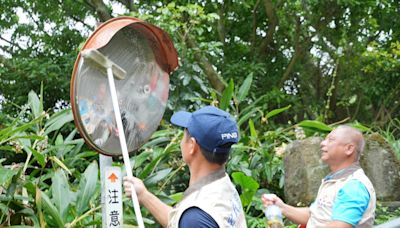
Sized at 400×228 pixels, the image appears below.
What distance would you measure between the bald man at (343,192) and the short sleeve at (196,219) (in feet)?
3.81

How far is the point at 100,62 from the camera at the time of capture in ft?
9.55

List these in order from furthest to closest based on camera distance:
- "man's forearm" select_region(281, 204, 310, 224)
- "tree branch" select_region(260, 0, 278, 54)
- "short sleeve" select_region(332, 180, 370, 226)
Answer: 1. "tree branch" select_region(260, 0, 278, 54)
2. "man's forearm" select_region(281, 204, 310, 224)
3. "short sleeve" select_region(332, 180, 370, 226)

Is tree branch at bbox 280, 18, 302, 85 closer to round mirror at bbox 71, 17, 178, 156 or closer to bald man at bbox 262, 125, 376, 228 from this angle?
bald man at bbox 262, 125, 376, 228

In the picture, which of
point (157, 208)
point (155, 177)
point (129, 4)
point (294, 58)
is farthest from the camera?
point (294, 58)

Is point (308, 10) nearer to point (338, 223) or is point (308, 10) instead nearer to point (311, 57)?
point (311, 57)

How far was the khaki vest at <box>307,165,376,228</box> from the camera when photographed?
11.0ft

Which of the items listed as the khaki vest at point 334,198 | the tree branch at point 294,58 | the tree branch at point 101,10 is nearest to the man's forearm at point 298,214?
the khaki vest at point 334,198

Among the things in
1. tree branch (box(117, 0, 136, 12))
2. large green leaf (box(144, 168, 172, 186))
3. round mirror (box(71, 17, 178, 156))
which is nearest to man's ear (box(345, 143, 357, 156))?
round mirror (box(71, 17, 178, 156))

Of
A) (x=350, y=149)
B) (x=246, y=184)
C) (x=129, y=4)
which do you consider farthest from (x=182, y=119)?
(x=129, y=4)

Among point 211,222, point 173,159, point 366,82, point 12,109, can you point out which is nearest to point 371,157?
point 173,159

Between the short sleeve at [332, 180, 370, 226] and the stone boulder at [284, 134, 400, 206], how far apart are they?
2.95 meters

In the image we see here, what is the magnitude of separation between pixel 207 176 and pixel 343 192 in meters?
1.16

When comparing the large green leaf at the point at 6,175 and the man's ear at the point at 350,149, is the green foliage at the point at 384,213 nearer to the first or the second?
the man's ear at the point at 350,149

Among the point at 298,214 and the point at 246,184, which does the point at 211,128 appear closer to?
the point at 298,214
